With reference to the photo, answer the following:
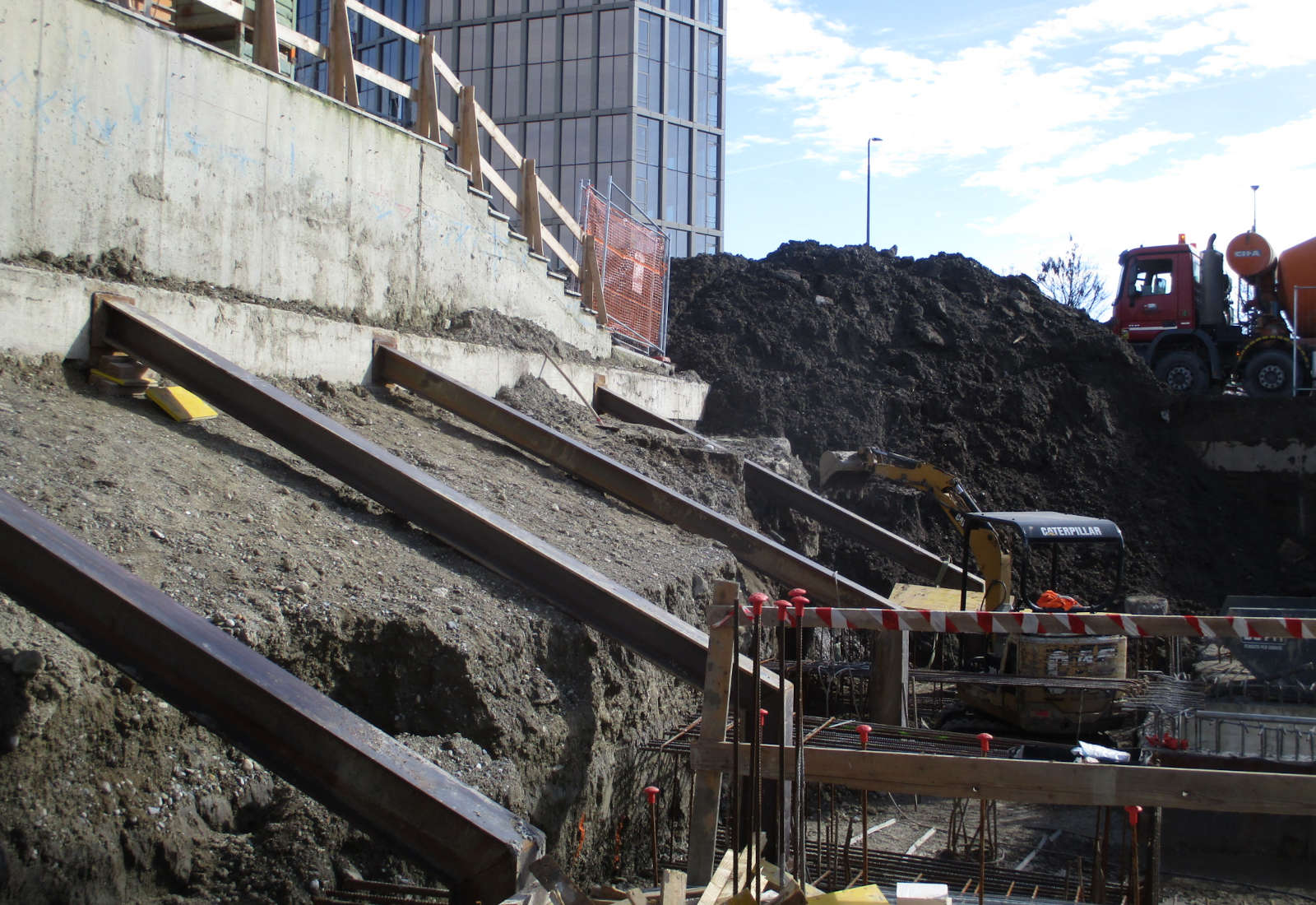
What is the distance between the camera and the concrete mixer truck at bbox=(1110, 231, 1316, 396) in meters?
19.7

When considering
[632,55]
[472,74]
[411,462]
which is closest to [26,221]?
[411,462]

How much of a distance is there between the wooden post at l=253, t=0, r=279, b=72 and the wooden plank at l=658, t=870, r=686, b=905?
7231 millimetres

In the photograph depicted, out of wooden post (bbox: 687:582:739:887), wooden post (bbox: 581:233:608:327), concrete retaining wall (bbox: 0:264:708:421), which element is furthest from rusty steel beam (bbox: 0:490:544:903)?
wooden post (bbox: 581:233:608:327)

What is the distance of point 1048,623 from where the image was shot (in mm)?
4633

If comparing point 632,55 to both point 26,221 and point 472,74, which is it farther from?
point 26,221

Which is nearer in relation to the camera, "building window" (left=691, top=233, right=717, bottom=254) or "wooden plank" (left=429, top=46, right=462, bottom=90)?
"wooden plank" (left=429, top=46, right=462, bottom=90)

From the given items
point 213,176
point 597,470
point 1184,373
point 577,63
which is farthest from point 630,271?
point 577,63

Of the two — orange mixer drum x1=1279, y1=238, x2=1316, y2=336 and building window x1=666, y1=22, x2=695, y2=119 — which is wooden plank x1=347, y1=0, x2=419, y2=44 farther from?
building window x1=666, y1=22, x2=695, y2=119

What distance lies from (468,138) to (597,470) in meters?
4.64

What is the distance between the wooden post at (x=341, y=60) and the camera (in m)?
9.60

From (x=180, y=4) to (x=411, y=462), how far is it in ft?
17.3

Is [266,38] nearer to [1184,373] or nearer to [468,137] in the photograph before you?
[468,137]

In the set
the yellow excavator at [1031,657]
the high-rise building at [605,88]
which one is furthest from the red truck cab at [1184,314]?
the high-rise building at [605,88]

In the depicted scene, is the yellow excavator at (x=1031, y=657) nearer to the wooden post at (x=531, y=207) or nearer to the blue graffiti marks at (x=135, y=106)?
the wooden post at (x=531, y=207)
